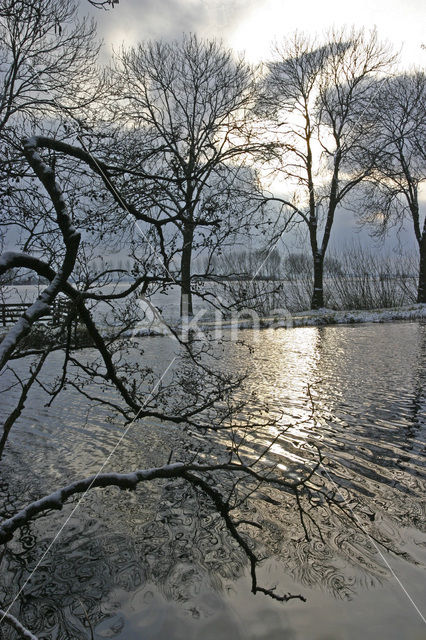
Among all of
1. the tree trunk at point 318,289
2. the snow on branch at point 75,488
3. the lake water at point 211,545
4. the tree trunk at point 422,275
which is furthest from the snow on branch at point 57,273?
the tree trunk at point 422,275

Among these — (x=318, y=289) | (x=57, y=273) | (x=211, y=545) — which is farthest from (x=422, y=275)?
(x=57, y=273)

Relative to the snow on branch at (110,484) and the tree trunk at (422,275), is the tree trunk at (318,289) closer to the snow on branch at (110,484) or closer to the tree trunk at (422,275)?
the tree trunk at (422,275)

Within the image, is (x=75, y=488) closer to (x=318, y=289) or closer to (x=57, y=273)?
(x=57, y=273)

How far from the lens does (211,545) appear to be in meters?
2.98

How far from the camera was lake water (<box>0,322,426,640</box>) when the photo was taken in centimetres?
231

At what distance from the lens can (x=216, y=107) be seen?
56.4 feet

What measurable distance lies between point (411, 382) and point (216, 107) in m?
14.1

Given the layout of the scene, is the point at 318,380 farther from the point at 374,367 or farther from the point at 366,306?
the point at 366,306

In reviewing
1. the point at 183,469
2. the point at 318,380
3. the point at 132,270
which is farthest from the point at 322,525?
the point at 318,380

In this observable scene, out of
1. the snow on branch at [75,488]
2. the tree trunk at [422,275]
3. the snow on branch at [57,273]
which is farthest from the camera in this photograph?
the tree trunk at [422,275]

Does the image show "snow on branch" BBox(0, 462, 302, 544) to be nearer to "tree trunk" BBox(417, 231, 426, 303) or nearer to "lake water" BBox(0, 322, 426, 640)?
"lake water" BBox(0, 322, 426, 640)

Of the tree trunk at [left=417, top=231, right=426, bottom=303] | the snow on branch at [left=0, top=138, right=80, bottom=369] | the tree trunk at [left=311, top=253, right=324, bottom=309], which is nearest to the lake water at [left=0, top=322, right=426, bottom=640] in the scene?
the snow on branch at [left=0, top=138, right=80, bottom=369]

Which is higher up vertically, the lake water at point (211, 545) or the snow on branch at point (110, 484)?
the snow on branch at point (110, 484)

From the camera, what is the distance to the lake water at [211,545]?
2.31m
